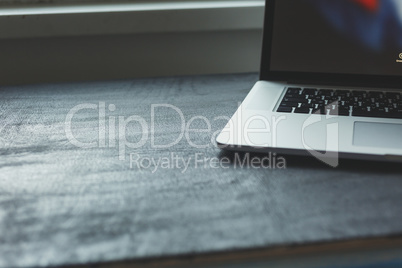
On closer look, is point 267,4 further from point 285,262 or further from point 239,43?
point 285,262

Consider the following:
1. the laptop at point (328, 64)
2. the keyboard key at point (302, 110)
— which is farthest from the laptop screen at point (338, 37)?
the keyboard key at point (302, 110)

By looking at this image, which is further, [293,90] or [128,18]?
[128,18]

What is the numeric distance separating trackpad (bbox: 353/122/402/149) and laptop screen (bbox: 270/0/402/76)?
0.18m

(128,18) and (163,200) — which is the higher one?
(128,18)

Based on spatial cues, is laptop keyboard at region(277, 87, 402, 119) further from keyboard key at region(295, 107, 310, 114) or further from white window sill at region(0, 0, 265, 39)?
white window sill at region(0, 0, 265, 39)

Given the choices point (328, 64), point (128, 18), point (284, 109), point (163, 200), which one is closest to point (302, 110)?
point (284, 109)

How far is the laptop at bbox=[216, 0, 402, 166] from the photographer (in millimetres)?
671

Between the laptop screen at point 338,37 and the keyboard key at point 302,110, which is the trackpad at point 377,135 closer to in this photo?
the keyboard key at point 302,110

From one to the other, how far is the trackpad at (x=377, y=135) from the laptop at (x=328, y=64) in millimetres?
22

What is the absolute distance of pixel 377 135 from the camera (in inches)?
23.4

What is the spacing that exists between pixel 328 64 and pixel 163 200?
0.41m

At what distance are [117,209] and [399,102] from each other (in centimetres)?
44

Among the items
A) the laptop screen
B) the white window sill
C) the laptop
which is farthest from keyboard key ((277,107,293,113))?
the white window sill

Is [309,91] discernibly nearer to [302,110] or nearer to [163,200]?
[302,110]
